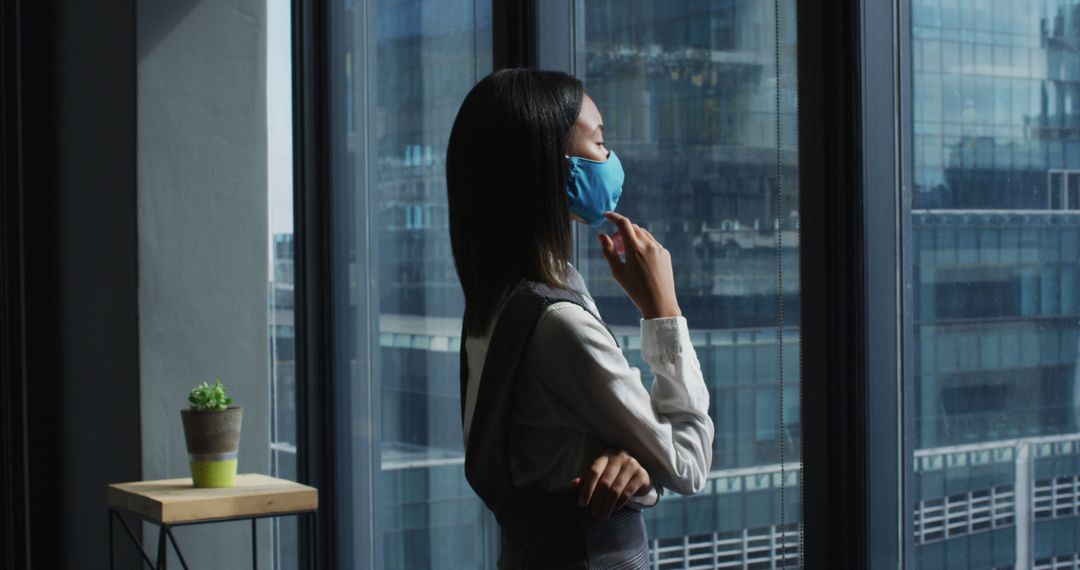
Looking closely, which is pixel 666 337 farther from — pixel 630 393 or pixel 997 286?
pixel 997 286

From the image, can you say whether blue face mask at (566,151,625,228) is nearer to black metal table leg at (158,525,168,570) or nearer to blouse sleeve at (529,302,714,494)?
blouse sleeve at (529,302,714,494)

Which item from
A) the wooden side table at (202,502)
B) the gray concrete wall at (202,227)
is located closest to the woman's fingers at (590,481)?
the wooden side table at (202,502)

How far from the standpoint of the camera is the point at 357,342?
3324 millimetres

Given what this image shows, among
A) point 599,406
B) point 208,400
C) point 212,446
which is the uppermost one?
point 599,406

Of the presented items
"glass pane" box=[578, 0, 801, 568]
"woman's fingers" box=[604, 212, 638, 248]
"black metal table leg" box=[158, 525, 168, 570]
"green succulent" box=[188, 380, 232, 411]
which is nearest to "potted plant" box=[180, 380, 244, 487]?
→ "green succulent" box=[188, 380, 232, 411]

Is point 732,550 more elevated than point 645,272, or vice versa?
point 645,272

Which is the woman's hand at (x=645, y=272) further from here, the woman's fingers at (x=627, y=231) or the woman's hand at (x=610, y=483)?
the woman's hand at (x=610, y=483)

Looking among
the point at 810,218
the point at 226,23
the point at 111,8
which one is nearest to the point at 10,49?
the point at 111,8

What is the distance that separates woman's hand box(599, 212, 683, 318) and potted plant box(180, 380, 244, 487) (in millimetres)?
1688

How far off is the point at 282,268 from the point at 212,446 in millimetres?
846

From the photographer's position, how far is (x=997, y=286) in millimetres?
1597

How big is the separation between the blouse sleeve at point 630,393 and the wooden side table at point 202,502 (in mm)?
1538

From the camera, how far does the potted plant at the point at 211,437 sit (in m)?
2.75

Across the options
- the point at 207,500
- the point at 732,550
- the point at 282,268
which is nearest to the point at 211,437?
the point at 207,500
